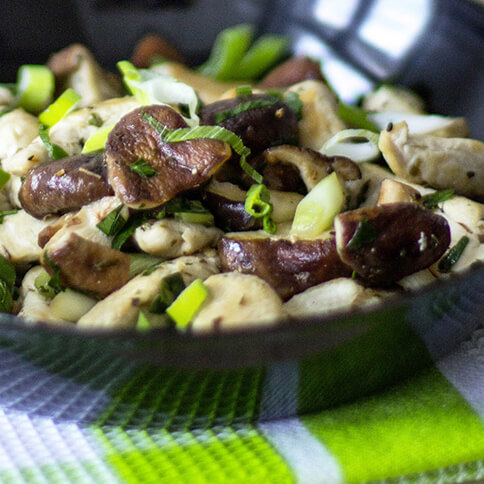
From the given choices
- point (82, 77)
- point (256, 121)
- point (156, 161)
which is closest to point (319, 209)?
point (256, 121)

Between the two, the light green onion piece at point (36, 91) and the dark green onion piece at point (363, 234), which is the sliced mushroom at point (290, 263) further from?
the light green onion piece at point (36, 91)

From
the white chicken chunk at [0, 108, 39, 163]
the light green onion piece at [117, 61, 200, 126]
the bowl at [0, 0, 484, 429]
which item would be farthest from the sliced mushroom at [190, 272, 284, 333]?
the white chicken chunk at [0, 108, 39, 163]

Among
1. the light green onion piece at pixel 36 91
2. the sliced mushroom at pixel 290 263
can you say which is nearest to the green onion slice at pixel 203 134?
the sliced mushroom at pixel 290 263

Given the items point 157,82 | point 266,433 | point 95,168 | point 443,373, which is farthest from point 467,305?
point 157,82

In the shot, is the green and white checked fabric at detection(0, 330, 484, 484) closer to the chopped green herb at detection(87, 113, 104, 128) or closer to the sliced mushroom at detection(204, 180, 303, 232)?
the sliced mushroom at detection(204, 180, 303, 232)

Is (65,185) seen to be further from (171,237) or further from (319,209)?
(319,209)

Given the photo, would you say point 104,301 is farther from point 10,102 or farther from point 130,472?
point 10,102
